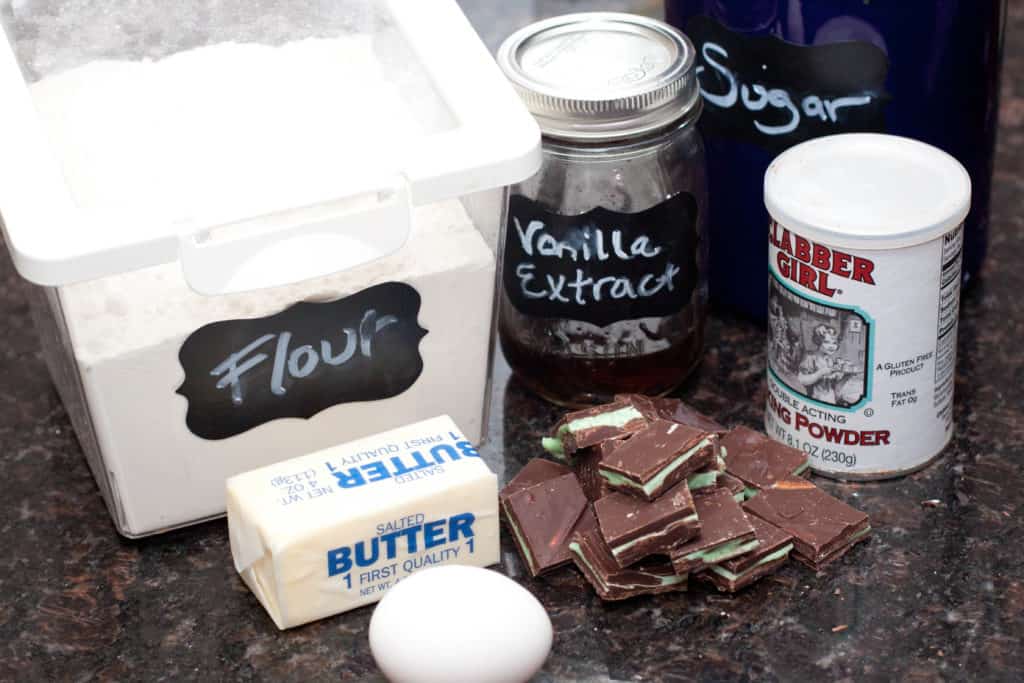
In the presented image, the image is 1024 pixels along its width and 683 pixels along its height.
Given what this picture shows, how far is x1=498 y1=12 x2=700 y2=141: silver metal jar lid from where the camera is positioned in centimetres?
89

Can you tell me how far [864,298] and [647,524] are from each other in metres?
0.18

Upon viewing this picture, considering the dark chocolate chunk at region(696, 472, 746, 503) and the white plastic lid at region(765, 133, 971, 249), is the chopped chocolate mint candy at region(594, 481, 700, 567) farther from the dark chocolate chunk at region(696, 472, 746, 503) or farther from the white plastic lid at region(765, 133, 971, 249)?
the white plastic lid at region(765, 133, 971, 249)

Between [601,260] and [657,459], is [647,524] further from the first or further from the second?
[601,260]

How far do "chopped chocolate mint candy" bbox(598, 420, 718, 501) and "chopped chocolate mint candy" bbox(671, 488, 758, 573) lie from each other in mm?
24

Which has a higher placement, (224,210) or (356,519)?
(224,210)

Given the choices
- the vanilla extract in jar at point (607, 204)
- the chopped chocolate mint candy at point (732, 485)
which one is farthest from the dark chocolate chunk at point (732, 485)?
the vanilla extract in jar at point (607, 204)

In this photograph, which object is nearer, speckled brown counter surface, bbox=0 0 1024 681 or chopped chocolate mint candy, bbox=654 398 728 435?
speckled brown counter surface, bbox=0 0 1024 681

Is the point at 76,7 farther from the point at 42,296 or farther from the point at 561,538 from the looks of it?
the point at 561,538

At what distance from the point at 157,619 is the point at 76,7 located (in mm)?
372

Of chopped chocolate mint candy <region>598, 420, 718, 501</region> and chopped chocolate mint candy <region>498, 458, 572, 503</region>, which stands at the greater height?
chopped chocolate mint candy <region>598, 420, 718, 501</region>

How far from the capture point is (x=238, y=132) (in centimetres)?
92

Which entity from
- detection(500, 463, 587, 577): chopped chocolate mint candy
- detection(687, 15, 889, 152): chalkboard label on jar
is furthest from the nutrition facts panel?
detection(500, 463, 587, 577): chopped chocolate mint candy

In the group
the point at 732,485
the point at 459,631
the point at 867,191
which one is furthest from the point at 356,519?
the point at 867,191

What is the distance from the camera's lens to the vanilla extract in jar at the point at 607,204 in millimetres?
902
